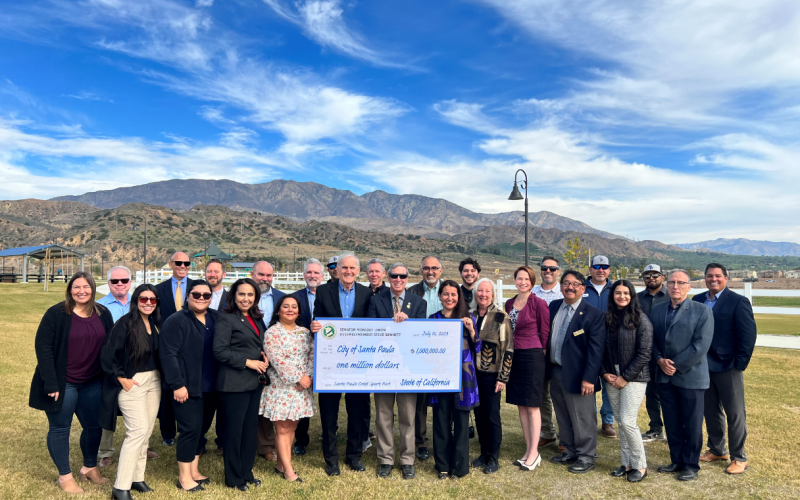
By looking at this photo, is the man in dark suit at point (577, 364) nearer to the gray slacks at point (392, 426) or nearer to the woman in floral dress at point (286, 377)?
the gray slacks at point (392, 426)

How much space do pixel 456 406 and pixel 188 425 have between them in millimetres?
2628

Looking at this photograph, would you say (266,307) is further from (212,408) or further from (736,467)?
(736,467)

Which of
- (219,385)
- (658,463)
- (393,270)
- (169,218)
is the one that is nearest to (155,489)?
(219,385)

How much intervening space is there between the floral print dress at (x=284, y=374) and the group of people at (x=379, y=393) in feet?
0.05

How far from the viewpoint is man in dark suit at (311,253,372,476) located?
17.1 ft

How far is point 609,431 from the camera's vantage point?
649 cm

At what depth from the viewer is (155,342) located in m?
4.59

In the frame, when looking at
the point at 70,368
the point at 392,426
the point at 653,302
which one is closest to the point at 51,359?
the point at 70,368

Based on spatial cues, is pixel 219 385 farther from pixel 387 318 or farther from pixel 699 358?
pixel 699 358

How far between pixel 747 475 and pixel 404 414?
11.9 feet

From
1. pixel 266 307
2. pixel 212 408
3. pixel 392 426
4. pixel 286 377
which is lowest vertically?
pixel 392 426

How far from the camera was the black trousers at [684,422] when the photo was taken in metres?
5.04

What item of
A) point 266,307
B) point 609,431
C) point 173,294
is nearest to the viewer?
point 173,294

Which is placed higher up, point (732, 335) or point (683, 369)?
point (732, 335)
